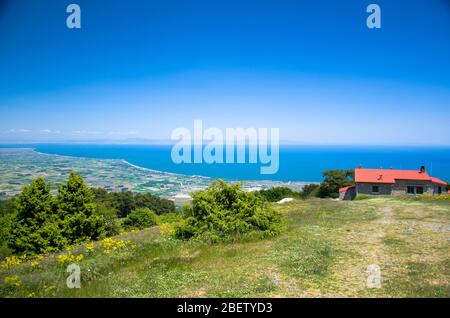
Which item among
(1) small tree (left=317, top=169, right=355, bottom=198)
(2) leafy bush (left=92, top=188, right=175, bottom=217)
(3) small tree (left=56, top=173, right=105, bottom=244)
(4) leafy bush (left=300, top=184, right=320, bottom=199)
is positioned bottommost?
(2) leafy bush (left=92, top=188, right=175, bottom=217)

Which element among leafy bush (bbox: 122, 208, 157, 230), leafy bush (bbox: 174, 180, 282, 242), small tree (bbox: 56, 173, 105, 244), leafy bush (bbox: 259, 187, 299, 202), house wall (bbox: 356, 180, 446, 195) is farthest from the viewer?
leafy bush (bbox: 259, 187, 299, 202)

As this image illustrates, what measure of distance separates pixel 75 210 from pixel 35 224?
297 centimetres

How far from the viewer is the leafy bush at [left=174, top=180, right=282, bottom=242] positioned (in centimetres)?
1791

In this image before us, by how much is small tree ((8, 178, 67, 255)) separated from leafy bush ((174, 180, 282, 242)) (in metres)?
11.7

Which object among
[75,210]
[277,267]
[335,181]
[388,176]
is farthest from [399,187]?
[75,210]

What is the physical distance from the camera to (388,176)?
163 feet

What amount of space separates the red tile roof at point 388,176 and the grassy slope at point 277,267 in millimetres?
31063

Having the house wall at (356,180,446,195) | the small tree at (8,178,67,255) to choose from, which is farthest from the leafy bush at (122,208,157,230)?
the house wall at (356,180,446,195)

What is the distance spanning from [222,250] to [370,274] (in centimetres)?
692

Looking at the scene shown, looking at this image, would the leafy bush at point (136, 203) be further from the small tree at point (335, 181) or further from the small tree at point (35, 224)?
the small tree at point (35, 224)

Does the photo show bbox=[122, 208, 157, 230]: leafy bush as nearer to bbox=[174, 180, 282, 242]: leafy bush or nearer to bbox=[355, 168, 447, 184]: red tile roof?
bbox=[355, 168, 447, 184]: red tile roof
